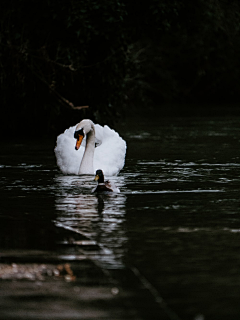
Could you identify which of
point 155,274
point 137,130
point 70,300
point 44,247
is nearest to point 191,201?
point 44,247

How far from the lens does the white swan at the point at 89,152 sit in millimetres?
15445

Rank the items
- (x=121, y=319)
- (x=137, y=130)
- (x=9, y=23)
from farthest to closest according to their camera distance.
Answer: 1. (x=137, y=130)
2. (x=9, y=23)
3. (x=121, y=319)

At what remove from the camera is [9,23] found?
23.3m

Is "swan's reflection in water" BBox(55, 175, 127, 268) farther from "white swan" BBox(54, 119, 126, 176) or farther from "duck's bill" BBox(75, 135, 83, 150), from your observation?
"duck's bill" BBox(75, 135, 83, 150)

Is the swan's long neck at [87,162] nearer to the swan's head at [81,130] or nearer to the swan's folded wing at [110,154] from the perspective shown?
the swan's folded wing at [110,154]

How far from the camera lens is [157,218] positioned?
10219 millimetres

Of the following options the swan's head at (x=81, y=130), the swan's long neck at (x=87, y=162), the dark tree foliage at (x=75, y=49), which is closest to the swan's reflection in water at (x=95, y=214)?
the swan's long neck at (x=87, y=162)

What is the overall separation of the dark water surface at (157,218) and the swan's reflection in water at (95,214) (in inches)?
0.4

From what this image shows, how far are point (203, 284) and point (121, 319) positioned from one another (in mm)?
1171

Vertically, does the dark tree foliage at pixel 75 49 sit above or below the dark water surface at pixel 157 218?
above

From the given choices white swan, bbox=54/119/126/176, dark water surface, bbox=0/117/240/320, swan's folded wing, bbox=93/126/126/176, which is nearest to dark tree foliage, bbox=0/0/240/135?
dark water surface, bbox=0/117/240/320

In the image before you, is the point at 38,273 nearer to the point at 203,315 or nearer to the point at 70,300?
the point at 70,300

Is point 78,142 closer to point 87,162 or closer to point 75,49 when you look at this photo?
point 87,162

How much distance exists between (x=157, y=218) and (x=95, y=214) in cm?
82
